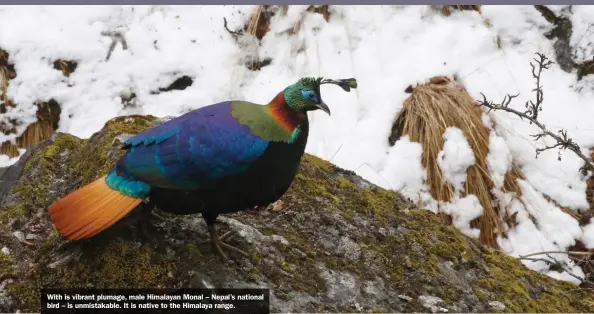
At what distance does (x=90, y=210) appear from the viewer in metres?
2.44

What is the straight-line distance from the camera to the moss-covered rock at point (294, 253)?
2.48 metres

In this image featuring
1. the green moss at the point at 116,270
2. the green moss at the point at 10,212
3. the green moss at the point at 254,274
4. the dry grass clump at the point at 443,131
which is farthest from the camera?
the dry grass clump at the point at 443,131

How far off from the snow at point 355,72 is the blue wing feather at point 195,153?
2.41m

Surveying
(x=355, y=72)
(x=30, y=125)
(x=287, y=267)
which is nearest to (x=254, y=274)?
(x=287, y=267)

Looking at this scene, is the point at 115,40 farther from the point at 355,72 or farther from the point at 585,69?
the point at 585,69

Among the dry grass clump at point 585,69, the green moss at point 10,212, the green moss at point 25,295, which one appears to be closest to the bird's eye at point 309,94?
the green moss at point 25,295

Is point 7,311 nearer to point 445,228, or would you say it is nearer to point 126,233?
point 126,233

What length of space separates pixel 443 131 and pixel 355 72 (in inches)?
37.8

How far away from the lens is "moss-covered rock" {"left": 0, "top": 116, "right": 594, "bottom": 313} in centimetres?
248

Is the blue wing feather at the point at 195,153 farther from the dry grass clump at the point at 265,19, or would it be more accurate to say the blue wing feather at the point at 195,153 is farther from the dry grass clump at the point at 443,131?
the dry grass clump at the point at 265,19

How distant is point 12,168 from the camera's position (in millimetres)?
3455
